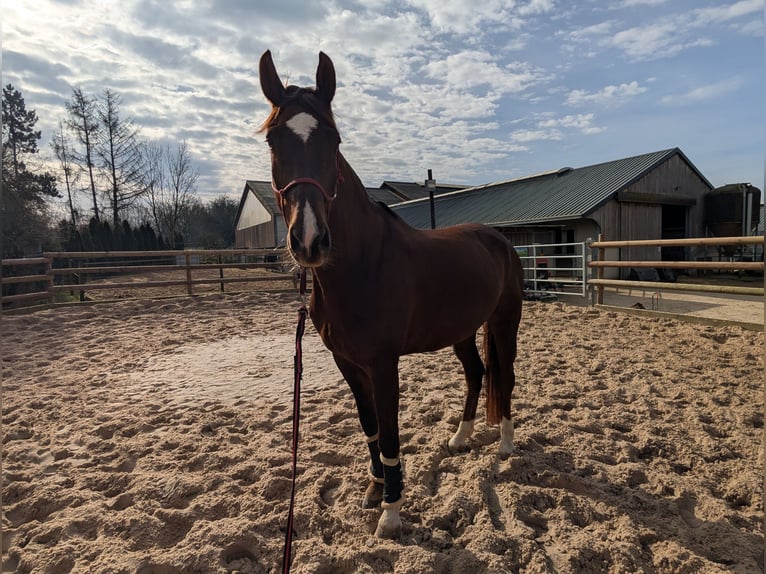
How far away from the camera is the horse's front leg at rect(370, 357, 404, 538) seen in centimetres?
202

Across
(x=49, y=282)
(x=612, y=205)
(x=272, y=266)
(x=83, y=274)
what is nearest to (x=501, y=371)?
(x=272, y=266)

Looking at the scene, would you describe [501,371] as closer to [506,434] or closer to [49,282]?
[506,434]

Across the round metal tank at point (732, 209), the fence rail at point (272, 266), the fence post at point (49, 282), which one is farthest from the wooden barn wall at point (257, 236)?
the round metal tank at point (732, 209)

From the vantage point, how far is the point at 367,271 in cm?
202

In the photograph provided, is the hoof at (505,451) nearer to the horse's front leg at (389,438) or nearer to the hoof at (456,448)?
the hoof at (456,448)

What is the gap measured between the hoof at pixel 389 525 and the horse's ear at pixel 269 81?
207cm

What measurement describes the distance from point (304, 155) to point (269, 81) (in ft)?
1.60

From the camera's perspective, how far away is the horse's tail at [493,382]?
9.43 feet

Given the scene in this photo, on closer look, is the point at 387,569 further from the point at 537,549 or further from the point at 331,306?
the point at 331,306

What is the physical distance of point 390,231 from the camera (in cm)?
221

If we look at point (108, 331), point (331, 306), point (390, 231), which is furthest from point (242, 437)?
point (108, 331)

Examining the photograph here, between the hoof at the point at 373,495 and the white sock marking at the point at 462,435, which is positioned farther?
the white sock marking at the point at 462,435

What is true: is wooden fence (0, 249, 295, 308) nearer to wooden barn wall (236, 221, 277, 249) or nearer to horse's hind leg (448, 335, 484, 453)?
horse's hind leg (448, 335, 484, 453)

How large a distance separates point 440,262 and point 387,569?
156 cm
